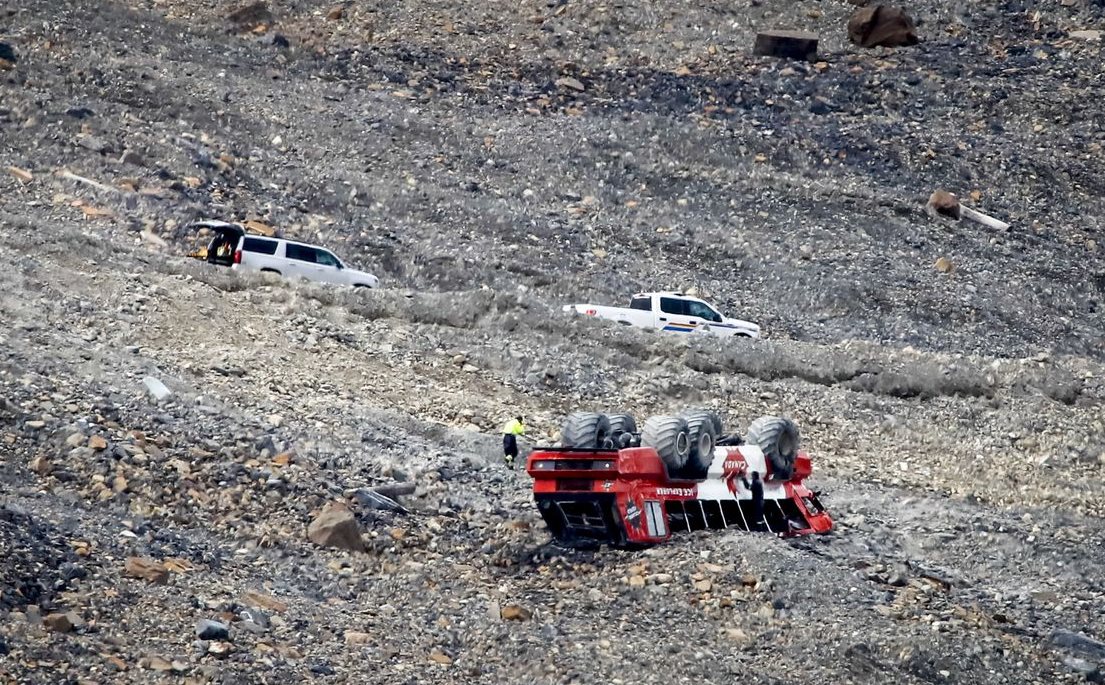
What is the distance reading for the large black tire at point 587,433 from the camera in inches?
726

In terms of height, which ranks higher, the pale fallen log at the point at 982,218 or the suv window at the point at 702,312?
the pale fallen log at the point at 982,218

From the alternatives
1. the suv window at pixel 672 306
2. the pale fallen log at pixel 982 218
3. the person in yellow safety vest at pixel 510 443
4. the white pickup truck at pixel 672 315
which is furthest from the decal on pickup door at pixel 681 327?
the pale fallen log at pixel 982 218

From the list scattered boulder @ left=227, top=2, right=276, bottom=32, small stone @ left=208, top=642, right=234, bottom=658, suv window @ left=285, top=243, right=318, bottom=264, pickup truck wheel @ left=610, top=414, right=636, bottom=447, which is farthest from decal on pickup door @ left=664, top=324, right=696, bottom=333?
scattered boulder @ left=227, top=2, right=276, bottom=32

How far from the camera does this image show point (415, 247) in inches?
1326

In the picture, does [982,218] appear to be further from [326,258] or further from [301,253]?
[301,253]

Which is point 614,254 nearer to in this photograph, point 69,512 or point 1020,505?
point 1020,505

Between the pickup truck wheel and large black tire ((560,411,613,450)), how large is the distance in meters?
0.07

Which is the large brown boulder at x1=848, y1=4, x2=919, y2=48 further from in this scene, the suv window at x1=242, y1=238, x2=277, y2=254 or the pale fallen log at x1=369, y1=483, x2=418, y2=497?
the pale fallen log at x1=369, y1=483, x2=418, y2=497

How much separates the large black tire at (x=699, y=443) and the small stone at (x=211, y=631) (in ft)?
19.9

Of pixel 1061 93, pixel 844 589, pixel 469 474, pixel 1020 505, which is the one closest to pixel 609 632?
pixel 844 589

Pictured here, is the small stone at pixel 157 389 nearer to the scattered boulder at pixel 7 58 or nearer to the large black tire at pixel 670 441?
the large black tire at pixel 670 441

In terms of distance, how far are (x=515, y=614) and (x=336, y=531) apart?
2.36 meters

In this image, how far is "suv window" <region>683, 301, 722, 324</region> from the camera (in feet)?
98.5

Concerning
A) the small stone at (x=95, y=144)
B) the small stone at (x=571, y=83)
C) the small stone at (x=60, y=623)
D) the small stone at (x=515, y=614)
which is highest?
the small stone at (x=571, y=83)
